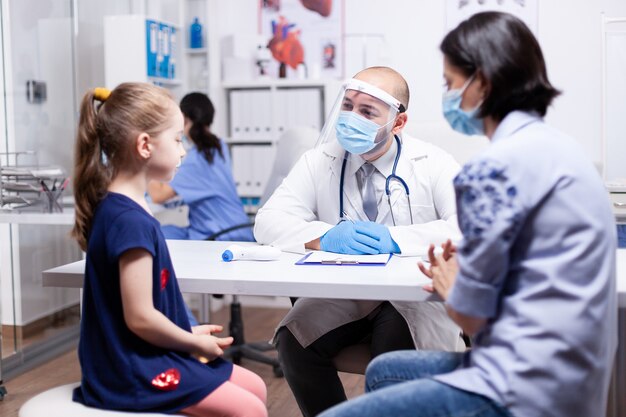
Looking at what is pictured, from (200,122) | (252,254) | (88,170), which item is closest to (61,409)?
(88,170)

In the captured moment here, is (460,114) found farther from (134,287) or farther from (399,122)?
(399,122)

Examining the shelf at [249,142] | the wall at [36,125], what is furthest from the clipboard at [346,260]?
the shelf at [249,142]

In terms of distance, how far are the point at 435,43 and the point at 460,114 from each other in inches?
127

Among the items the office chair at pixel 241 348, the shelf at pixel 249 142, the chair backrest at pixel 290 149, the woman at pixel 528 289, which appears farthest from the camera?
the shelf at pixel 249 142

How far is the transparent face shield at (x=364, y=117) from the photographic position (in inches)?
83.6

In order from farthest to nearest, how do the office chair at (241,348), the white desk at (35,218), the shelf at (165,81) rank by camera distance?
1. the shelf at (165,81)
2. the office chair at (241,348)
3. the white desk at (35,218)

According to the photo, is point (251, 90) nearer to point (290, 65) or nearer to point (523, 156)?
point (290, 65)

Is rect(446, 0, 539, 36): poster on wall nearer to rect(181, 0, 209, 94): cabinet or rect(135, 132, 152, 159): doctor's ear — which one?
rect(181, 0, 209, 94): cabinet

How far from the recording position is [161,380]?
1.43m

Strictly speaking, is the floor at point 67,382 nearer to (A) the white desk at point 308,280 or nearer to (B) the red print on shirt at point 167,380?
(A) the white desk at point 308,280

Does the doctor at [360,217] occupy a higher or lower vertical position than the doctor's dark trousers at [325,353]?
higher

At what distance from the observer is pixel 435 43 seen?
447 cm

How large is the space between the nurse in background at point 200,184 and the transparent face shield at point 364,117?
1.41 metres

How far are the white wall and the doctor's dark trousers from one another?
233cm
